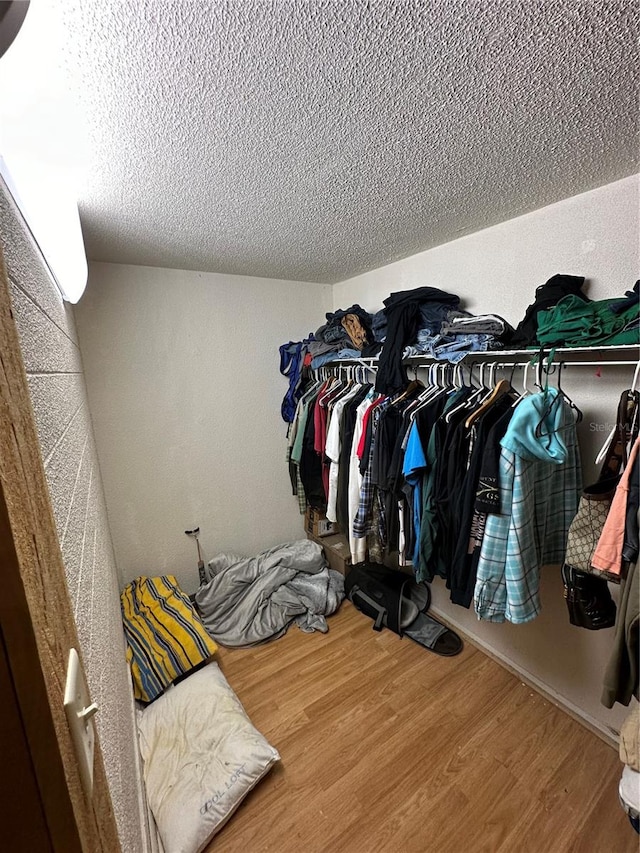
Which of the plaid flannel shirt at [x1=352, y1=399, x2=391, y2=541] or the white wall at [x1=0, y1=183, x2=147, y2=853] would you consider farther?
the plaid flannel shirt at [x1=352, y1=399, x2=391, y2=541]

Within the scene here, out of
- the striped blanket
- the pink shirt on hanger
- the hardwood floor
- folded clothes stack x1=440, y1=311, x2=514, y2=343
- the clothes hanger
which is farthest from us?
the striped blanket

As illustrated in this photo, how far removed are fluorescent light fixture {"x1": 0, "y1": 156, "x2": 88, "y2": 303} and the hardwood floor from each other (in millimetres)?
1901

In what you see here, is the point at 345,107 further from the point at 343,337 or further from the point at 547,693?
the point at 547,693

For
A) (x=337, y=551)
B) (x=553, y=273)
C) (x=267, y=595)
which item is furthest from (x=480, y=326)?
(x=267, y=595)

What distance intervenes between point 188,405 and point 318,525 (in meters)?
1.29

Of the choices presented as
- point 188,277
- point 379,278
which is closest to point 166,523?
point 188,277

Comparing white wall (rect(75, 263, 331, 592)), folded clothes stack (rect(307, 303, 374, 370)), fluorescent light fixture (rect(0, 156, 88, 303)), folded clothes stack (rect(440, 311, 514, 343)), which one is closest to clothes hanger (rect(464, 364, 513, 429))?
folded clothes stack (rect(440, 311, 514, 343))

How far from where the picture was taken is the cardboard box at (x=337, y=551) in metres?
2.40

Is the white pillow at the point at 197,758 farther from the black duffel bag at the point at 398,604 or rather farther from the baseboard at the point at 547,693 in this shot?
the baseboard at the point at 547,693

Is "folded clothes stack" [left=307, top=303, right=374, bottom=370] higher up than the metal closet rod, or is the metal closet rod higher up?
"folded clothes stack" [left=307, top=303, right=374, bottom=370]

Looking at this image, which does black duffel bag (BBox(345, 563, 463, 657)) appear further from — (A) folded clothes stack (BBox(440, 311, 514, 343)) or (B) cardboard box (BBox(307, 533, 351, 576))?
(A) folded clothes stack (BBox(440, 311, 514, 343))

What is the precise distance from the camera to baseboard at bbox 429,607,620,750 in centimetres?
143

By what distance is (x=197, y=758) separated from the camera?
1305mm

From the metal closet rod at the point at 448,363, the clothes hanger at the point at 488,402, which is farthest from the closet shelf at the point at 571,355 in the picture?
the clothes hanger at the point at 488,402
